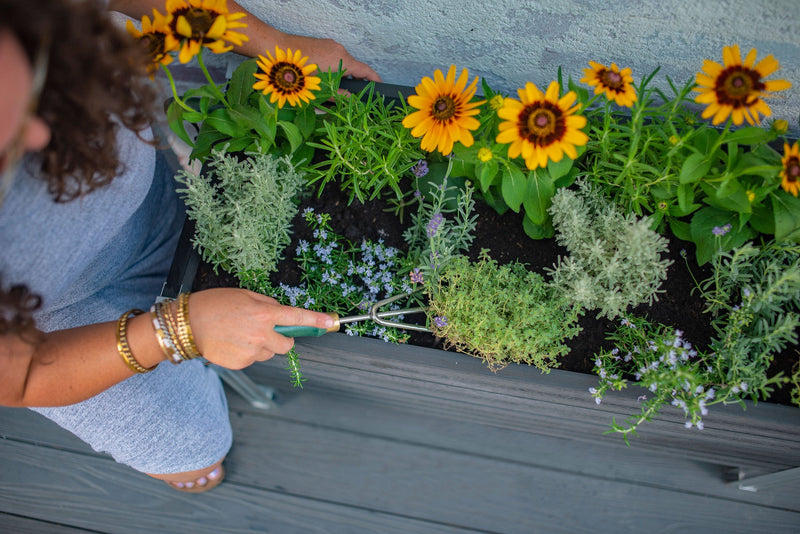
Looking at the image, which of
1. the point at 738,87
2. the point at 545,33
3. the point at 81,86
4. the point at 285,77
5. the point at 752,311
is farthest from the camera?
the point at 545,33

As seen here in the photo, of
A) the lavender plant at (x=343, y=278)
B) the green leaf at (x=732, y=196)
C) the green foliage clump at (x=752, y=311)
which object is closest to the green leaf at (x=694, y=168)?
the green leaf at (x=732, y=196)

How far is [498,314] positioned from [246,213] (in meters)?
0.52

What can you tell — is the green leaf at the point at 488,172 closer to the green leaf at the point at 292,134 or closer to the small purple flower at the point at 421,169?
the small purple flower at the point at 421,169

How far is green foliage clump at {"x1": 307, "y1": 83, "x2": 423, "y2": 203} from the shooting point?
925 mm

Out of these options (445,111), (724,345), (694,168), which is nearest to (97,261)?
(445,111)

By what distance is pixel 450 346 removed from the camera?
3.26 ft

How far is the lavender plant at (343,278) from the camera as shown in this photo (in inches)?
38.8

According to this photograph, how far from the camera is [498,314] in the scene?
0.95 m

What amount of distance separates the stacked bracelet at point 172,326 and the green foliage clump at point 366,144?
0.33 meters

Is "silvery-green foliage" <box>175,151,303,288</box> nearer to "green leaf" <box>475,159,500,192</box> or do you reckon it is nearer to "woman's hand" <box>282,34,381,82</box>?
"woman's hand" <box>282,34,381,82</box>

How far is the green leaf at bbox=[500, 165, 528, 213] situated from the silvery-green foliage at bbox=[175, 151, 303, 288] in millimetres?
398

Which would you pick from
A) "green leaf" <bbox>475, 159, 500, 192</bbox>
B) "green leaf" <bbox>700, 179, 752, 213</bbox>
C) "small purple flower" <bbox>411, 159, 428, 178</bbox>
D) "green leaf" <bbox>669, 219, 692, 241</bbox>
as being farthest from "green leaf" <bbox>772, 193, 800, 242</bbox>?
"small purple flower" <bbox>411, 159, 428, 178</bbox>

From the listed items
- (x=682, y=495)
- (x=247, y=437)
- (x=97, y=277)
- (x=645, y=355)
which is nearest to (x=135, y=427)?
(x=97, y=277)

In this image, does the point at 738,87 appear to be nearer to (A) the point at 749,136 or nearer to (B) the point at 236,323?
(A) the point at 749,136
